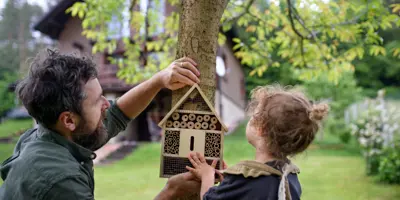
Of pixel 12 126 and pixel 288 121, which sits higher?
pixel 288 121

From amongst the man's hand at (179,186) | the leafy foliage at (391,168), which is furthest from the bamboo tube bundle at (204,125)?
the leafy foliage at (391,168)

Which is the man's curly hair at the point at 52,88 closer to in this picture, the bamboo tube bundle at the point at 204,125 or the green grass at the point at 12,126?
the bamboo tube bundle at the point at 204,125

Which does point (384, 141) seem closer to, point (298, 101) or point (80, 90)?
point (298, 101)

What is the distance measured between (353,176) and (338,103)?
7.94m

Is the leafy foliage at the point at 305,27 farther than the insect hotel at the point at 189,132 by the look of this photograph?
Yes

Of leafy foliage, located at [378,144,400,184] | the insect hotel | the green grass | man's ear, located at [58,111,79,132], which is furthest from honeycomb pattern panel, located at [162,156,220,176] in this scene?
the green grass

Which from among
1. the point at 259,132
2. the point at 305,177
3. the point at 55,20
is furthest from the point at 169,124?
the point at 55,20

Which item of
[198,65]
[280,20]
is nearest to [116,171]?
[280,20]

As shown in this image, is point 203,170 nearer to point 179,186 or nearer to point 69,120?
point 179,186

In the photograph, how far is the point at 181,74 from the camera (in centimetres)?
161

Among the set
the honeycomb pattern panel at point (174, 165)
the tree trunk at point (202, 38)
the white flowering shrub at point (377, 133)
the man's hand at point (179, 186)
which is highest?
the tree trunk at point (202, 38)

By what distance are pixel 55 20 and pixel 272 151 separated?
14516 mm

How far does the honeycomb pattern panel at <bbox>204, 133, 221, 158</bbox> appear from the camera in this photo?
155 cm

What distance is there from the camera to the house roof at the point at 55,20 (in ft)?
44.2
